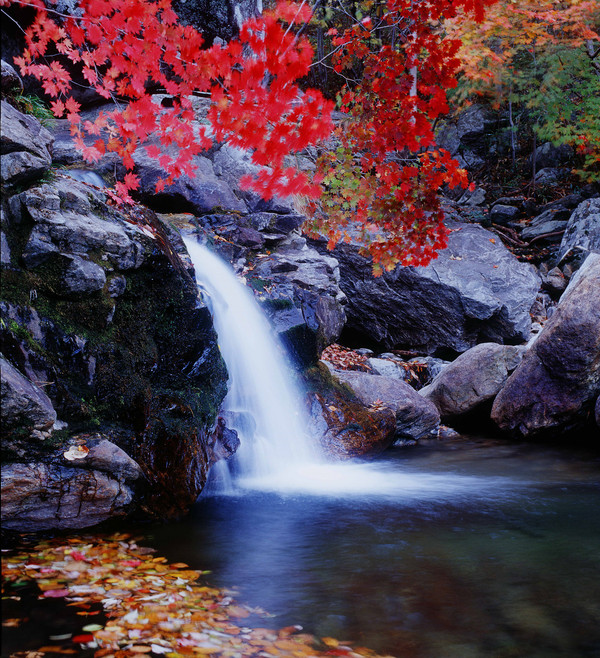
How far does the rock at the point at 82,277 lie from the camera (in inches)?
186

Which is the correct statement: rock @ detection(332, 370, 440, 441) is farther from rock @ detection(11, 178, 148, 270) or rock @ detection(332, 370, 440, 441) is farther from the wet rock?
rock @ detection(11, 178, 148, 270)

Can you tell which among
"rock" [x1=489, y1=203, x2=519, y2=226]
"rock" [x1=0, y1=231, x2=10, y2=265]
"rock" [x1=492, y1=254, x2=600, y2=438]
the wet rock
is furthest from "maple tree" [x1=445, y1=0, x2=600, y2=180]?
"rock" [x1=0, y1=231, x2=10, y2=265]

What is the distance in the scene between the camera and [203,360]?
19.6ft

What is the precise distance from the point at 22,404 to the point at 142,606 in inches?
67.4

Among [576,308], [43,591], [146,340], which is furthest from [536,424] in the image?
[43,591]

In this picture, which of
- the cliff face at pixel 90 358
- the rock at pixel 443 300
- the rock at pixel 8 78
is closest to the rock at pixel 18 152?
the cliff face at pixel 90 358

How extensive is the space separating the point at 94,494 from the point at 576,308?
7.65 meters

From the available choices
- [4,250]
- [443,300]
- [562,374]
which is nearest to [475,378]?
[562,374]

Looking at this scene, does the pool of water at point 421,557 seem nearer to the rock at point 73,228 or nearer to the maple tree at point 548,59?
the rock at point 73,228

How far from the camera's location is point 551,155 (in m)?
19.2

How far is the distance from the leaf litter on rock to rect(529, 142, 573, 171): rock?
20.0m

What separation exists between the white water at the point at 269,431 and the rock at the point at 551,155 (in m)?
15.6

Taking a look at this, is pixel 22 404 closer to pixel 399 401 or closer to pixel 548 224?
pixel 399 401

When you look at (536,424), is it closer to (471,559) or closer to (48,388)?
(471,559)
